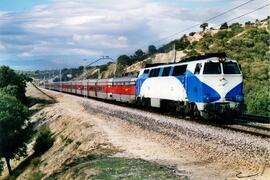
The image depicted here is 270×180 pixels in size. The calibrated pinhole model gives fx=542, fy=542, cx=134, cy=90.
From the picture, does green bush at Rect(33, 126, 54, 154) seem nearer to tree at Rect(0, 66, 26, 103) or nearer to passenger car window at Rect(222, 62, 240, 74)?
passenger car window at Rect(222, 62, 240, 74)

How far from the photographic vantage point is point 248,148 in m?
19.3

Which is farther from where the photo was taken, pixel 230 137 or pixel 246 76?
pixel 246 76

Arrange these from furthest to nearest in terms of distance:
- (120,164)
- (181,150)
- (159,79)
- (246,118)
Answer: (159,79)
(246,118)
(181,150)
(120,164)

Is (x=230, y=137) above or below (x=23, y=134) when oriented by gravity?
above

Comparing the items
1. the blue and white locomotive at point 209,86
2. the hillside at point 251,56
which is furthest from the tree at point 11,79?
the blue and white locomotive at point 209,86

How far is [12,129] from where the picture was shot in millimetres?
70000

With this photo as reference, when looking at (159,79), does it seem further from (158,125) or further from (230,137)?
(230,137)

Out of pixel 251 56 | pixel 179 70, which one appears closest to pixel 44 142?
pixel 179 70

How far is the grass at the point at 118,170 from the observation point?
53.6 ft

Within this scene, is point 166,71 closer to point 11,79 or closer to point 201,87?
point 201,87

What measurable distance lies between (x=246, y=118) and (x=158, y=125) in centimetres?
583

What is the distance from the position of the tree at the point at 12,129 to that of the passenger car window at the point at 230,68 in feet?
119

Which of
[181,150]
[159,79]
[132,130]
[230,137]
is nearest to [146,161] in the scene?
[181,150]

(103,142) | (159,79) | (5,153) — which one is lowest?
(5,153)
